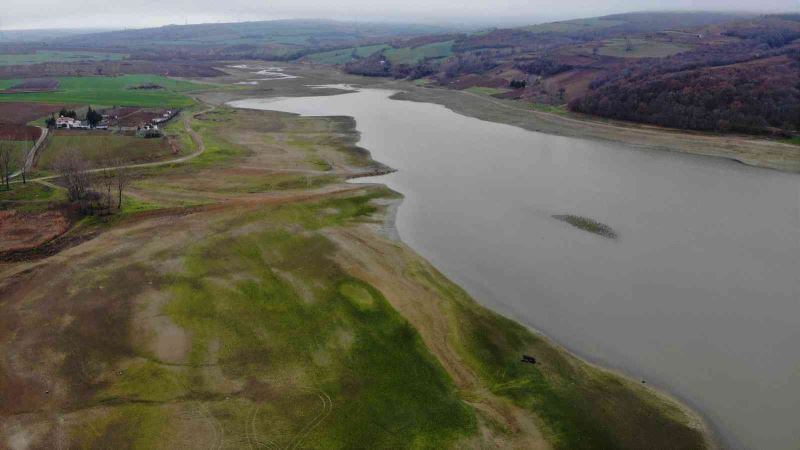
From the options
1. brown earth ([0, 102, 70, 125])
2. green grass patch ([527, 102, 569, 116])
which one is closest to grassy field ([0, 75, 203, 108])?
brown earth ([0, 102, 70, 125])

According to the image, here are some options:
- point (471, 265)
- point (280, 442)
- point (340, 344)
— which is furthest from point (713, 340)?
point (280, 442)

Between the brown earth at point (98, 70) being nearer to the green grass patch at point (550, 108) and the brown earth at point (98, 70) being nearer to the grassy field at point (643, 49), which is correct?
the green grass patch at point (550, 108)

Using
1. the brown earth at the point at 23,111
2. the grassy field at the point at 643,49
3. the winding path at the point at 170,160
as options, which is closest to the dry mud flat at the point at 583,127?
the brown earth at the point at 23,111

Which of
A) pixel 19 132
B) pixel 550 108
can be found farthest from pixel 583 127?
pixel 19 132

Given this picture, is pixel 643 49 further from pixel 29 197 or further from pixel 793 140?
pixel 29 197

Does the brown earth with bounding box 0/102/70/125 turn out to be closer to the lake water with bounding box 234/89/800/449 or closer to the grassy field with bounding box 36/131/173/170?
the grassy field with bounding box 36/131/173/170
